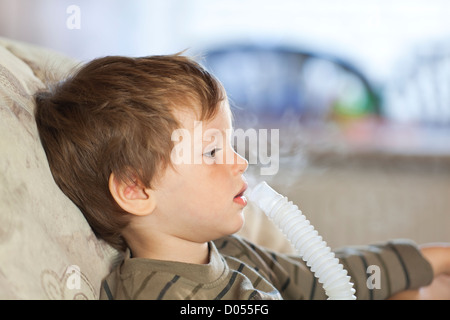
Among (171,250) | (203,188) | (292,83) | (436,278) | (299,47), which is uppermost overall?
(299,47)

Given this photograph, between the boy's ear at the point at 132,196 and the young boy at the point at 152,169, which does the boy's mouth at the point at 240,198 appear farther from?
the boy's ear at the point at 132,196

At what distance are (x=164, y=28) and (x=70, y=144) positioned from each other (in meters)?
2.43

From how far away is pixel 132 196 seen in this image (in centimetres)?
93

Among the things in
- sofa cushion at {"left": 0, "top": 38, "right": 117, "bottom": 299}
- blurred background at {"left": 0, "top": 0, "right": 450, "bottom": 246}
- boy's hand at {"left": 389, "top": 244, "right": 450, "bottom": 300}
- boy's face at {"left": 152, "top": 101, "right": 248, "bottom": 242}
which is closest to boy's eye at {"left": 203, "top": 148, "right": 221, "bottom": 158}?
boy's face at {"left": 152, "top": 101, "right": 248, "bottom": 242}

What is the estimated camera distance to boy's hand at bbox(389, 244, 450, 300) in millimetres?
1215

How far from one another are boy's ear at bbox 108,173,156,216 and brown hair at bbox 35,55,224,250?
0.04ft

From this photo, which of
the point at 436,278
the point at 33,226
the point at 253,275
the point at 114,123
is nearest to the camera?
the point at 33,226

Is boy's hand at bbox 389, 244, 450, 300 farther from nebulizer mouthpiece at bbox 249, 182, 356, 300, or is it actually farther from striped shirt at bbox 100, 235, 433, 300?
nebulizer mouthpiece at bbox 249, 182, 356, 300

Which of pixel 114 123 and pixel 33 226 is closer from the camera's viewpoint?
pixel 33 226

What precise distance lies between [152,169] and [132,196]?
0.05 m

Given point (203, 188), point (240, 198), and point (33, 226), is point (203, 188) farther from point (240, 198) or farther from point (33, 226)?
point (33, 226)

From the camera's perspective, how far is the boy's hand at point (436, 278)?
3.99 feet

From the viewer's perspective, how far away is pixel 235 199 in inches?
38.2

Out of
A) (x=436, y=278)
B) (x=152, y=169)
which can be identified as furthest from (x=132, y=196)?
(x=436, y=278)
